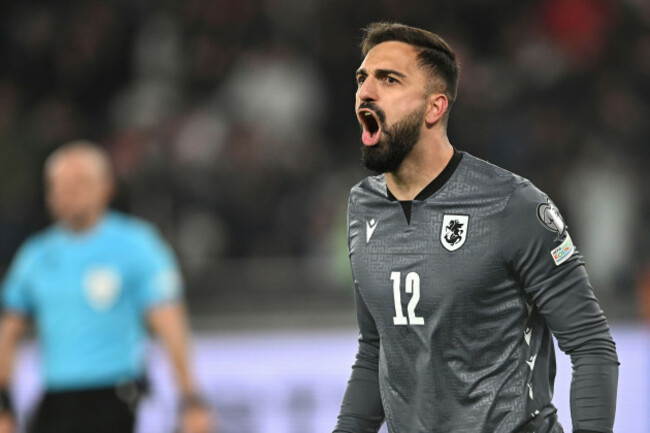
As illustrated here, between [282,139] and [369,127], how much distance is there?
20.3 feet

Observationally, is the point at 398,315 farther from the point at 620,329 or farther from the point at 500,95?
the point at 500,95

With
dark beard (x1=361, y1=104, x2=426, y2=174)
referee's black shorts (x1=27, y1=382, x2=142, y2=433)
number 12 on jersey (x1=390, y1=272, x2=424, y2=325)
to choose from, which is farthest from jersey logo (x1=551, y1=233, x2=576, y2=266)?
referee's black shorts (x1=27, y1=382, x2=142, y2=433)

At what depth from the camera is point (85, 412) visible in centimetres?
532

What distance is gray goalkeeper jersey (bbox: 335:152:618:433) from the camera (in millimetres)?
2824

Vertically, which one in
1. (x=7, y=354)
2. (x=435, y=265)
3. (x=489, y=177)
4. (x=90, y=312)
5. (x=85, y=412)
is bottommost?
(x=85, y=412)

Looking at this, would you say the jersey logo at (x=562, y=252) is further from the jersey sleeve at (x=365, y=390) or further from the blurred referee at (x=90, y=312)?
the blurred referee at (x=90, y=312)

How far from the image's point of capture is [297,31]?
980 cm

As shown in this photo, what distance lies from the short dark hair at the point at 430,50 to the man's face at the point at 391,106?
1.0 inches

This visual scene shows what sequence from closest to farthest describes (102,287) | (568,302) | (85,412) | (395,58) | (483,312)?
(568,302), (483,312), (395,58), (85,412), (102,287)

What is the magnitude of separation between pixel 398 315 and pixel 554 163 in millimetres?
5986

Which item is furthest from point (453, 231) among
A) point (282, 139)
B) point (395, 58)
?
point (282, 139)

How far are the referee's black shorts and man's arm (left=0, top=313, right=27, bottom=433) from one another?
1.05ft

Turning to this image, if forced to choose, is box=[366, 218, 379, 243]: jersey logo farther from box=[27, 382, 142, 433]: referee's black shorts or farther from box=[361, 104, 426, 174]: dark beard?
box=[27, 382, 142, 433]: referee's black shorts

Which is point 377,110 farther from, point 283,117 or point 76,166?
point 283,117
